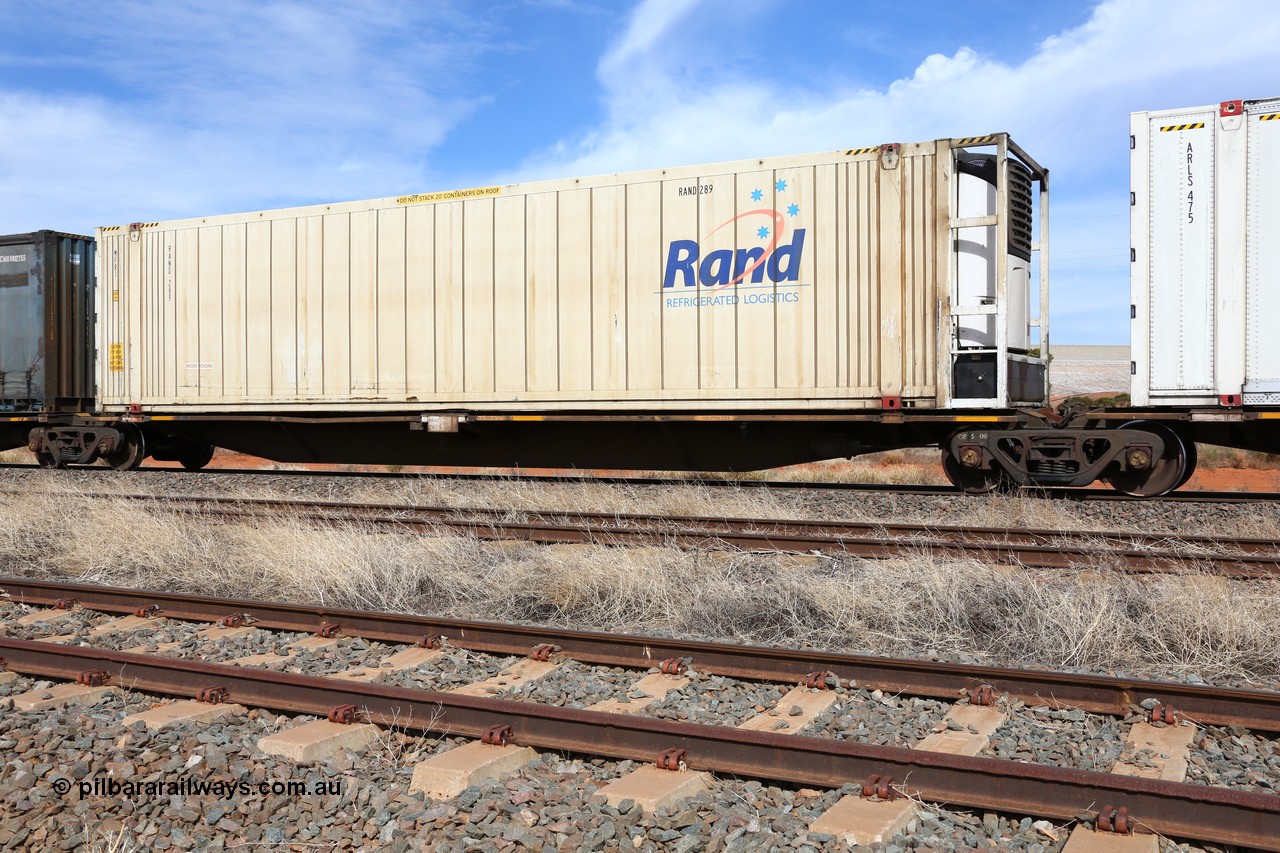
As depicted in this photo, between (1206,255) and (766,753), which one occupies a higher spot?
(1206,255)

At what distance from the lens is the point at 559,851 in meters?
3.12

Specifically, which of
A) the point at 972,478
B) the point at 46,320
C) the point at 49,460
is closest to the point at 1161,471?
the point at 972,478

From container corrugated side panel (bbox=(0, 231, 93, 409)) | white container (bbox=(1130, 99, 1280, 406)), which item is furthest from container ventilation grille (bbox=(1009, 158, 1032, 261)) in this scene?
container corrugated side panel (bbox=(0, 231, 93, 409))

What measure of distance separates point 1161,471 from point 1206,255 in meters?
2.23

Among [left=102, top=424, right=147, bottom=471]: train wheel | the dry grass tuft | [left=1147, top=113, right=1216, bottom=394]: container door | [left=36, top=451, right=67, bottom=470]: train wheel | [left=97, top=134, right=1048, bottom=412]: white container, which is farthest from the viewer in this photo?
[left=36, top=451, right=67, bottom=470]: train wheel

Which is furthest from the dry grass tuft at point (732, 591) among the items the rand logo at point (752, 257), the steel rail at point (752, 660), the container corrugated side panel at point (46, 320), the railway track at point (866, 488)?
the container corrugated side panel at point (46, 320)

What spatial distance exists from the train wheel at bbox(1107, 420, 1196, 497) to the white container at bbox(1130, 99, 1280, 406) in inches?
15.6

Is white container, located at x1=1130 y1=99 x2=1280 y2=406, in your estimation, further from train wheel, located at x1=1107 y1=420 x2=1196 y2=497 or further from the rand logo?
the rand logo

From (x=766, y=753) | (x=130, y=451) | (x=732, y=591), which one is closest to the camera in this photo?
(x=766, y=753)

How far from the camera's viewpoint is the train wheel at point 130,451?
16062 mm

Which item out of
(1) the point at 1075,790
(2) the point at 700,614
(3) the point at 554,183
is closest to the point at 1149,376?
(2) the point at 700,614

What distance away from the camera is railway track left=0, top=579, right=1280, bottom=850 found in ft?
10.5

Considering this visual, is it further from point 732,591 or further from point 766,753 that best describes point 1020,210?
point 766,753

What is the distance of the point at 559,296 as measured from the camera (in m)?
12.4
